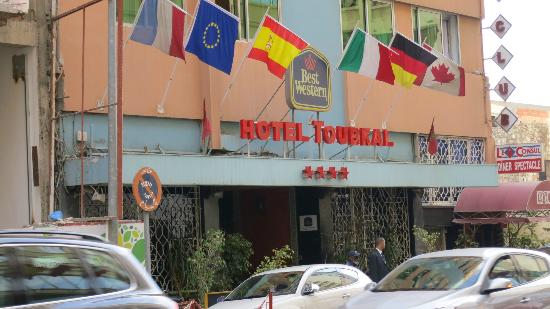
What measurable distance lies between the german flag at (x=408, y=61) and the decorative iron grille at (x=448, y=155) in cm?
314

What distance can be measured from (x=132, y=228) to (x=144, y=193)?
2.33ft

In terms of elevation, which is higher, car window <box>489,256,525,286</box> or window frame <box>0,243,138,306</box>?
window frame <box>0,243,138,306</box>

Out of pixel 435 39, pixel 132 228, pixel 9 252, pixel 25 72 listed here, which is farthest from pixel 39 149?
pixel 435 39

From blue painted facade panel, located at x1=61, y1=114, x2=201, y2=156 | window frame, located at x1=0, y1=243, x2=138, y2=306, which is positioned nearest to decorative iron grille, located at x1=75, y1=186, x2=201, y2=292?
blue painted facade panel, located at x1=61, y1=114, x2=201, y2=156

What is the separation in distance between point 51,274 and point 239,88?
38.0ft

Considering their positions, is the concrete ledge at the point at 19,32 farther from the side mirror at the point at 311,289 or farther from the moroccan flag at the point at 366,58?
the moroccan flag at the point at 366,58

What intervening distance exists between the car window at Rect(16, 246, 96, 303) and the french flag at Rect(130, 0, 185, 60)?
8399mm

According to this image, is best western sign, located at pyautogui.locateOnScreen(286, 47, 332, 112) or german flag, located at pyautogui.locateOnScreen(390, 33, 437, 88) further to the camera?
german flag, located at pyautogui.locateOnScreen(390, 33, 437, 88)

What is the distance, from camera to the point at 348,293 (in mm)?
13750

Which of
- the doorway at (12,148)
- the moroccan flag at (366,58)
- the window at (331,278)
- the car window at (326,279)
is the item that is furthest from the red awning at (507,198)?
the doorway at (12,148)

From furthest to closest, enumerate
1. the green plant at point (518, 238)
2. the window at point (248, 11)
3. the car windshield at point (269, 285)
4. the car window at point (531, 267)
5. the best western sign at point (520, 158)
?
1. the best western sign at point (520, 158)
2. the green plant at point (518, 238)
3. the window at point (248, 11)
4. the car windshield at point (269, 285)
5. the car window at point (531, 267)

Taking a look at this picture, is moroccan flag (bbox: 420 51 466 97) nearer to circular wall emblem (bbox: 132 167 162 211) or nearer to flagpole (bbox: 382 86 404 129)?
flagpole (bbox: 382 86 404 129)

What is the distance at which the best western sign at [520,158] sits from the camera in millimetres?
25188

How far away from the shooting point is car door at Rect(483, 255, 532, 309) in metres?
9.87
